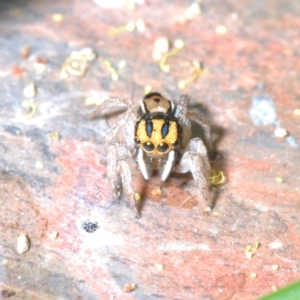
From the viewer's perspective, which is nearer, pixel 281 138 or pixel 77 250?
pixel 77 250

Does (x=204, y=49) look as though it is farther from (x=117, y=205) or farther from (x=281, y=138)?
(x=117, y=205)

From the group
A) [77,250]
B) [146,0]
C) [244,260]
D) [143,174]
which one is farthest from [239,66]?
[77,250]

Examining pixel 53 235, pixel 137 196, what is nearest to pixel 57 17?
pixel 137 196

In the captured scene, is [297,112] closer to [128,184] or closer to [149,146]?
[149,146]

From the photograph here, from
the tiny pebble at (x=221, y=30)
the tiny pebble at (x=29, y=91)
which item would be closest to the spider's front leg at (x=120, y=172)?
the tiny pebble at (x=29, y=91)

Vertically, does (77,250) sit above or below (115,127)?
below

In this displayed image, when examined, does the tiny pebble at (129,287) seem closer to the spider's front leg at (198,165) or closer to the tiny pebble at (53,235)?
the tiny pebble at (53,235)

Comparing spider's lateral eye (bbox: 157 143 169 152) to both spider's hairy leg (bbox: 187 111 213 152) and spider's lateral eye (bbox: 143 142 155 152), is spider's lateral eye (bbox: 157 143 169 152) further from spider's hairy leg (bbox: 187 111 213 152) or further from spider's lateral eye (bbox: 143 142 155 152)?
spider's hairy leg (bbox: 187 111 213 152)
